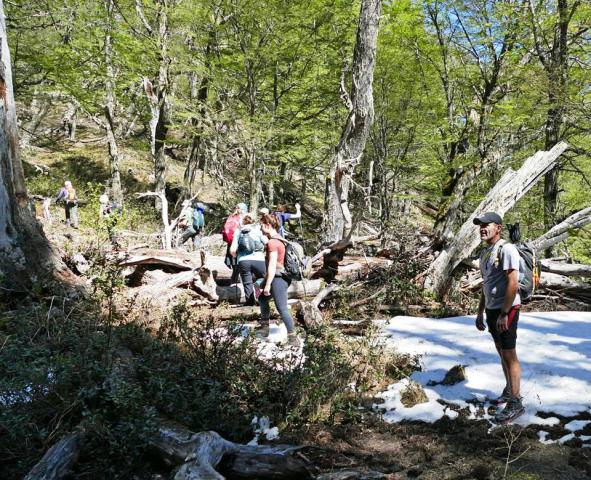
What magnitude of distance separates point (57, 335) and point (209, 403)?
1.93 m

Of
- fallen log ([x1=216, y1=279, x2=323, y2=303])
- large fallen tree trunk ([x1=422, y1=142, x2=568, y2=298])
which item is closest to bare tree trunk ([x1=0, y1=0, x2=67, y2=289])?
fallen log ([x1=216, y1=279, x2=323, y2=303])

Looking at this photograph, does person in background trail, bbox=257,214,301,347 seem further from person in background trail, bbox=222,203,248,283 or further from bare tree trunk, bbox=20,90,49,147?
bare tree trunk, bbox=20,90,49,147

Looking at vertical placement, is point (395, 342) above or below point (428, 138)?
below

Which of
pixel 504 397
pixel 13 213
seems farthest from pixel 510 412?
pixel 13 213

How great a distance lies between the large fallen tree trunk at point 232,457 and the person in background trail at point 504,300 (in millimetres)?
2153

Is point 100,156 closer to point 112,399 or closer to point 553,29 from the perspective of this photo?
point 553,29

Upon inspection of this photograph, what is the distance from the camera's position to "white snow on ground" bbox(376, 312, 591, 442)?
174 inches

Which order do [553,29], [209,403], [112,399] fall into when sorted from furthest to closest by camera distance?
[553,29] → [209,403] → [112,399]

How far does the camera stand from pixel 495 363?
5340 millimetres

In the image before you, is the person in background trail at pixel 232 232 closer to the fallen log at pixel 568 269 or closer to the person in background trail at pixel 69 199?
the fallen log at pixel 568 269

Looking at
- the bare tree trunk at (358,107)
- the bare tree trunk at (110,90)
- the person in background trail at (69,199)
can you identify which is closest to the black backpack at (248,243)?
the bare tree trunk at (358,107)

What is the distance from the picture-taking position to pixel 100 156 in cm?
2661

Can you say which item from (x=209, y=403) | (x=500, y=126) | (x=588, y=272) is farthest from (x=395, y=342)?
(x=500, y=126)

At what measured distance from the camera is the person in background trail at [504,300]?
159 inches
